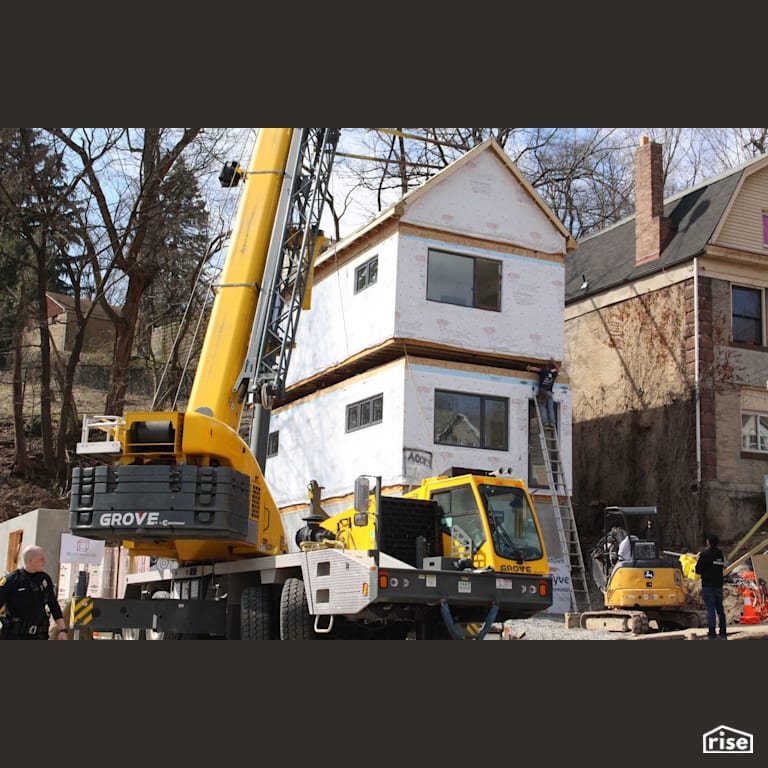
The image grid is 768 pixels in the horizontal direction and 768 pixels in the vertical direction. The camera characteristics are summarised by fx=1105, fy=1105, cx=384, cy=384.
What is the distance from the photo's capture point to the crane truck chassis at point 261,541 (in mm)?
14312

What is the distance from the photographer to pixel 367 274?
27578 mm

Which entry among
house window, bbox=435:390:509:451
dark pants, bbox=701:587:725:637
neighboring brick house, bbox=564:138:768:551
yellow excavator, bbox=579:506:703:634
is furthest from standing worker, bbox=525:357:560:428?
dark pants, bbox=701:587:725:637

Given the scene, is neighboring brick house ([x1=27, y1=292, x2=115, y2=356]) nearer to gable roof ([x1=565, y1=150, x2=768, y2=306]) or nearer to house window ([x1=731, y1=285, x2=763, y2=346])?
gable roof ([x1=565, y1=150, x2=768, y2=306])

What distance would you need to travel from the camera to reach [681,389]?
28.8 meters

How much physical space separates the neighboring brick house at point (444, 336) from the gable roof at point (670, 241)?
11.8 ft

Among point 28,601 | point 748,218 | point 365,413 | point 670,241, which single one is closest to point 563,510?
point 365,413

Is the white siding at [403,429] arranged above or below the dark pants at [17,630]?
above

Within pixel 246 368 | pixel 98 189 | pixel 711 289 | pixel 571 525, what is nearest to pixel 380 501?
pixel 246 368

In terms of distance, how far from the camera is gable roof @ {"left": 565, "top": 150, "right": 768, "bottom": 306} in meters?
29.5

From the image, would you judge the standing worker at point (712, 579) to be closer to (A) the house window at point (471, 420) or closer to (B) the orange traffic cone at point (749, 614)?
(B) the orange traffic cone at point (749, 614)

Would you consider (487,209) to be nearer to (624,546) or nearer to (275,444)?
(275,444)

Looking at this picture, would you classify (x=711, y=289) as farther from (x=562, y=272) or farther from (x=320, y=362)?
(x=320, y=362)

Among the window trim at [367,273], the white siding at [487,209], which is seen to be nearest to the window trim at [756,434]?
the white siding at [487,209]

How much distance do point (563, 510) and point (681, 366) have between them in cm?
576
